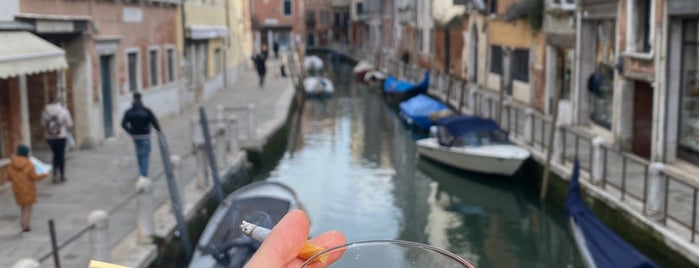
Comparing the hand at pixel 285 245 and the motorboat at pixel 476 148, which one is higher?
the hand at pixel 285 245

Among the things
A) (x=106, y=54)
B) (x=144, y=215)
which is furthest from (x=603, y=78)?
(x=144, y=215)

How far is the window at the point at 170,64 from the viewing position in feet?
60.8

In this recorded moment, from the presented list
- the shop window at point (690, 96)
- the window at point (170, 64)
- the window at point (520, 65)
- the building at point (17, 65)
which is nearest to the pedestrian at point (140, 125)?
the building at point (17, 65)

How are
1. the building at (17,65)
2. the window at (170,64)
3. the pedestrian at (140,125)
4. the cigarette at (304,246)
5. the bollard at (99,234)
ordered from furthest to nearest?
the window at (170,64)
the pedestrian at (140,125)
the building at (17,65)
the bollard at (99,234)
the cigarette at (304,246)

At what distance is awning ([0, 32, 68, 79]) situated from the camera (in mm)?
8438

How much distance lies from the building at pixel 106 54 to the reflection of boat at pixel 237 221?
426 cm

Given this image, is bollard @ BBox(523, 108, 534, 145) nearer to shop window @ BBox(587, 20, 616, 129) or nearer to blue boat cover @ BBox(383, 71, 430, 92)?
shop window @ BBox(587, 20, 616, 129)

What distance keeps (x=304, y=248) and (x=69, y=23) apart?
37.0 ft

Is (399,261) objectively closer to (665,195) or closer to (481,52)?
(665,195)

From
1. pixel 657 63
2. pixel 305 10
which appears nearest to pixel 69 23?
pixel 657 63

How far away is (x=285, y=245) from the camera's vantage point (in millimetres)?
1451

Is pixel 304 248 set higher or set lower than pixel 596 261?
higher

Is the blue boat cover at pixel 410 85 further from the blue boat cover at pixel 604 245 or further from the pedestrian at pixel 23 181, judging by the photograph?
the pedestrian at pixel 23 181

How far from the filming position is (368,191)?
41.9 feet
